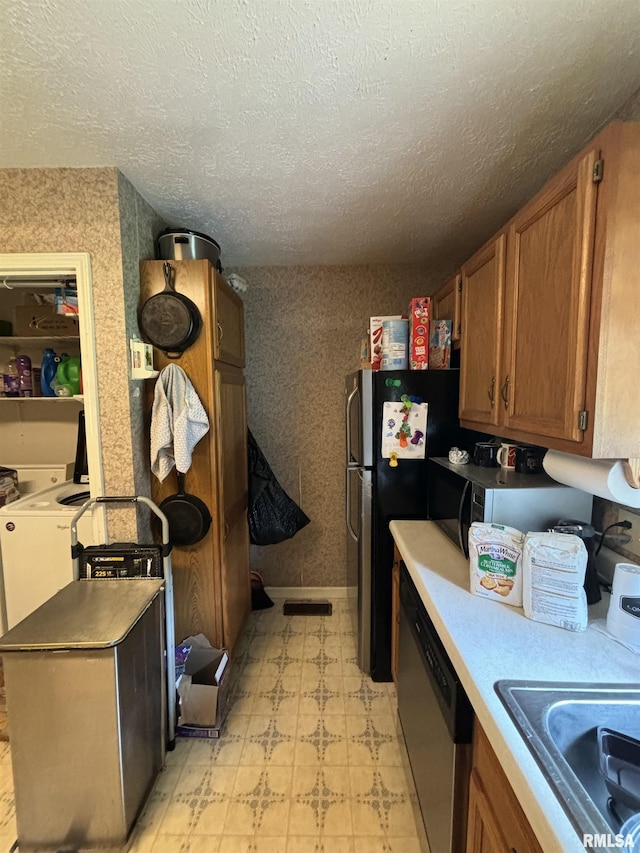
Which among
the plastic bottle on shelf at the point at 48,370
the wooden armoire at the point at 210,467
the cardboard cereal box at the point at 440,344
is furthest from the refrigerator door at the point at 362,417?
the plastic bottle on shelf at the point at 48,370

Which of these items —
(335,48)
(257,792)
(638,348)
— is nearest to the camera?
(638,348)

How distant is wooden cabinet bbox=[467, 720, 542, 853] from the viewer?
0.67 meters

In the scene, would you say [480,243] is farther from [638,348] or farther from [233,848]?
[233,848]

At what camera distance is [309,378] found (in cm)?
271

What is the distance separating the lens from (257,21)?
3.00ft

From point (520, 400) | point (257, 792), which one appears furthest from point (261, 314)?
point (257, 792)

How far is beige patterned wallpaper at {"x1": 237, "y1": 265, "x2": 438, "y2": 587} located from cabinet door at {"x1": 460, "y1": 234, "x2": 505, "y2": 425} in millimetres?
1033

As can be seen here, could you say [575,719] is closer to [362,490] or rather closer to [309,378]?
[362,490]

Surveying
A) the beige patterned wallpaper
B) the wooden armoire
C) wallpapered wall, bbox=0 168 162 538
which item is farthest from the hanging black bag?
wallpapered wall, bbox=0 168 162 538

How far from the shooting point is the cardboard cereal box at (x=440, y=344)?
189cm

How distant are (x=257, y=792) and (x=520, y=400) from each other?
176 cm

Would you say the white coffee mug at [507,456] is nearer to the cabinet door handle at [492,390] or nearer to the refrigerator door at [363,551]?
the cabinet door handle at [492,390]

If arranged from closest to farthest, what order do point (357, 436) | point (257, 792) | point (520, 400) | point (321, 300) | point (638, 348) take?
point (638, 348) < point (520, 400) < point (257, 792) < point (357, 436) < point (321, 300)

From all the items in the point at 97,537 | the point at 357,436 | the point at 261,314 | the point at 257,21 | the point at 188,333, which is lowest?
the point at 97,537
